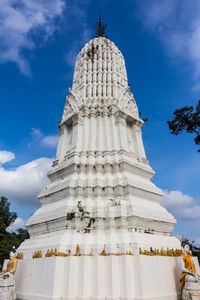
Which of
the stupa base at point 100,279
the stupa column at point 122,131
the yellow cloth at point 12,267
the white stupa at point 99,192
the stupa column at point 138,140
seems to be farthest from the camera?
the stupa column at point 138,140

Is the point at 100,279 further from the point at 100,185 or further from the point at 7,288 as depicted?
the point at 100,185

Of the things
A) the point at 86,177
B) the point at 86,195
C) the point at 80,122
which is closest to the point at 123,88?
the point at 80,122

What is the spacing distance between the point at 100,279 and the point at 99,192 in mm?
3616

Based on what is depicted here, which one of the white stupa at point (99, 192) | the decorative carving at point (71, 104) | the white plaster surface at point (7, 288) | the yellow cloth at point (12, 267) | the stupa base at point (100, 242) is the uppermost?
the decorative carving at point (71, 104)

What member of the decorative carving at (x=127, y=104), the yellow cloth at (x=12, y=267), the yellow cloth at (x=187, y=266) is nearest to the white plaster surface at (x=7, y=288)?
the yellow cloth at (x=12, y=267)

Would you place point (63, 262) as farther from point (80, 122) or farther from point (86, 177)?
point (80, 122)

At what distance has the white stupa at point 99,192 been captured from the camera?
26.1ft

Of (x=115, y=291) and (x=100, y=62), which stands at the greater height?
(x=100, y=62)

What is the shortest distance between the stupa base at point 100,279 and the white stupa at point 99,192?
0.22 feet

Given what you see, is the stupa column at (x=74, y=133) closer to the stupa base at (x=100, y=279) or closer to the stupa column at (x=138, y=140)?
the stupa column at (x=138, y=140)

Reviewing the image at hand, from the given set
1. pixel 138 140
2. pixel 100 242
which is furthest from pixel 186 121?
pixel 100 242

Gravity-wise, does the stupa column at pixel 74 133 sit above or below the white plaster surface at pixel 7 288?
above

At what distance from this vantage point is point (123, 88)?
15531 mm

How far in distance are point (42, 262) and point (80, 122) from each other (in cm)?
812
